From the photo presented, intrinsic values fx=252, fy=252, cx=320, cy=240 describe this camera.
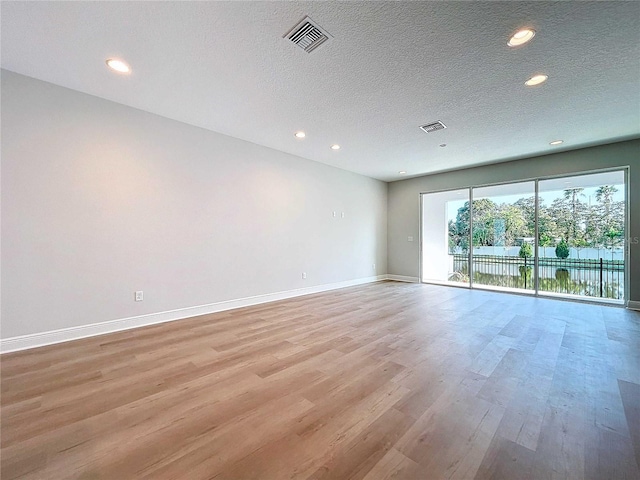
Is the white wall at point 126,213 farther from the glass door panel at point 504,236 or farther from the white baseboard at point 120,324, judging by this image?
the glass door panel at point 504,236

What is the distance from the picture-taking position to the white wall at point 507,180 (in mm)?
4289

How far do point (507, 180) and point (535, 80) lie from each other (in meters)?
3.40

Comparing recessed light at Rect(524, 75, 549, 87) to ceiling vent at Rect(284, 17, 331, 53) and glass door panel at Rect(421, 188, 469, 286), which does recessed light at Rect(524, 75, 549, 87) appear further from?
glass door panel at Rect(421, 188, 469, 286)

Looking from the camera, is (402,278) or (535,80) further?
(402,278)

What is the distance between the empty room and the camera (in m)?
1.50

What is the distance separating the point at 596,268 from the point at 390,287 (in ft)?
12.6

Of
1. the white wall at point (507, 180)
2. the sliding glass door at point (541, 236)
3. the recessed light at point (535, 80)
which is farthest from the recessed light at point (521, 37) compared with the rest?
the sliding glass door at point (541, 236)

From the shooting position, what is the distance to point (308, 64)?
8.10 feet

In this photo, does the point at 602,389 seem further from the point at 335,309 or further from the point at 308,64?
the point at 308,64

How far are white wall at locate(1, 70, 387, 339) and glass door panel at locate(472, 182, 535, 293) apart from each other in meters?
4.31

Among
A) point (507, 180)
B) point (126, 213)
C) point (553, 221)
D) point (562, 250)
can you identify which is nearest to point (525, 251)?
point (562, 250)

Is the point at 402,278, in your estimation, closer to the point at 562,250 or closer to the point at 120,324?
the point at 562,250

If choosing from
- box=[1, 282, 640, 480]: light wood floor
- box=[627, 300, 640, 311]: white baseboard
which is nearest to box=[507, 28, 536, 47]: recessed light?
box=[1, 282, 640, 480]: light wood floor

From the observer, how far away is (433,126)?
380 centimetres
